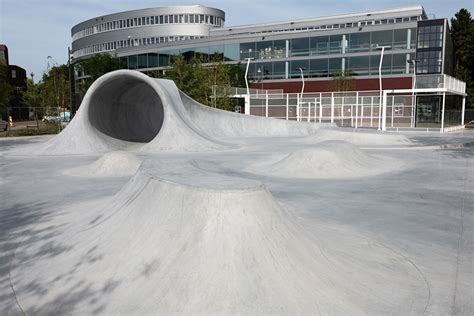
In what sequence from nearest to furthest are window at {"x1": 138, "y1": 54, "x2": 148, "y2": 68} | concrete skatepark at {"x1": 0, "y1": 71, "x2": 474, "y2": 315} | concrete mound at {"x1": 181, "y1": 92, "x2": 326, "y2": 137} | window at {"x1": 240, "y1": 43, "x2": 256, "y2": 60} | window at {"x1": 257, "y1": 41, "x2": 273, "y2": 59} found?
concrete skatepark at {"x1": 0, "y1": 71, "x2": 474, "y2": 315}, concrete mound at {"x1": 181, "y1": 92, "x2": 326, "y2": 137}, window at {"x1": 257, "y1": 41, "x2": 273, "y2": 59}, window at {"x1": 240, "y1": 43, "x2": 256, "y2": 60}, window at {"x1": 138, "y1": 54, "x2": 148, "y2": 68}

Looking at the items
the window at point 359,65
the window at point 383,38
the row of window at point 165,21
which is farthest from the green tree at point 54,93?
the row of window at point 165,21

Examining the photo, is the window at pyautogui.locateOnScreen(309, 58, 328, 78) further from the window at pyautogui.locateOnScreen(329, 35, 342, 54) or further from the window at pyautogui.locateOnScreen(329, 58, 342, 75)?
the window at pyautogui.locateOnScreen(329, 35, 342, 54)

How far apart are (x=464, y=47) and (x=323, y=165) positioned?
5287 cm

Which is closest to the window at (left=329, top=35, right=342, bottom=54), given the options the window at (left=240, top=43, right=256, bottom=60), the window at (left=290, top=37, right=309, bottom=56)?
the window at (left=290, top=37, right=309, bottom=56)

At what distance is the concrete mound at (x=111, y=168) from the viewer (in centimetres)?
1298

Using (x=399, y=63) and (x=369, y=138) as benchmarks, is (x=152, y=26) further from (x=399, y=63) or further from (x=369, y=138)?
(x=369, y=138)

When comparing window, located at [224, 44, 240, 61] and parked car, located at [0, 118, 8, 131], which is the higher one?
window, located at [224, 44, 240, 61]

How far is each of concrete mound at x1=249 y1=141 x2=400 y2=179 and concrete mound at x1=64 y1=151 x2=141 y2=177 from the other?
3.95 m

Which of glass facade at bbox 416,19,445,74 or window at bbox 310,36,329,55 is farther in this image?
window at bbox 310,36,329,55

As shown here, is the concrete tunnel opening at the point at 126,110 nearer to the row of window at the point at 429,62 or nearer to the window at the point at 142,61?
the row of window at the point at 429,62

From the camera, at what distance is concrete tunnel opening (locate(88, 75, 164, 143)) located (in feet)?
69.1

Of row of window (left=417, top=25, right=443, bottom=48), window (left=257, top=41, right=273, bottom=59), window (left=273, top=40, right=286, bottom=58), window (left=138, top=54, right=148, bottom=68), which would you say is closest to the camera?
row of window (left=417, top=25, right=443, bottom=48)

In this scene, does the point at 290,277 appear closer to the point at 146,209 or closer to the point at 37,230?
the point at 146,209

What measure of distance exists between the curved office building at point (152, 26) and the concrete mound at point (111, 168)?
7086 centimetres
